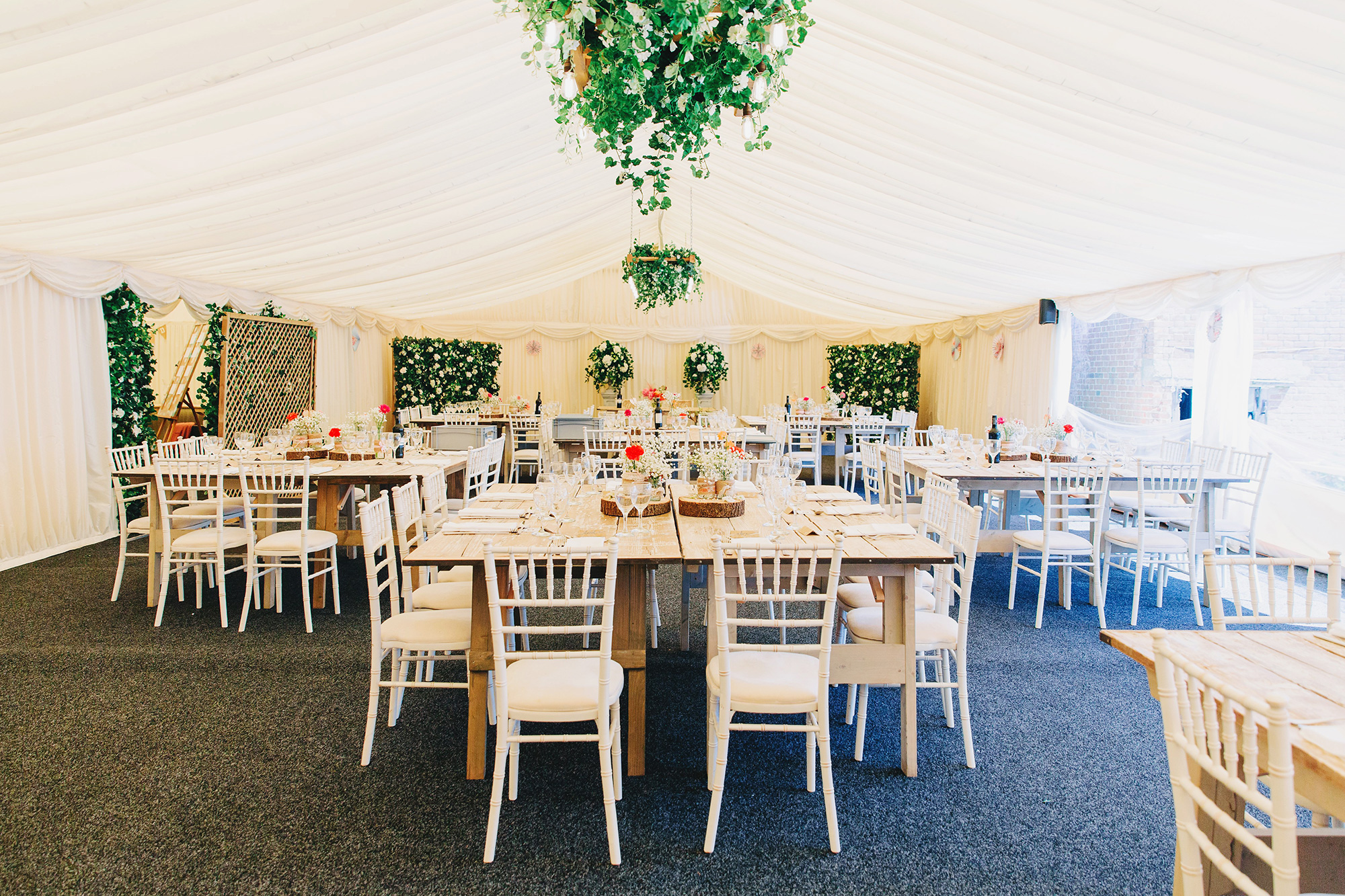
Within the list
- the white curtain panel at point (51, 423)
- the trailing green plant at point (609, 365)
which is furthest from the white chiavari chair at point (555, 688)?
the trailing green plant at point (609, 365)

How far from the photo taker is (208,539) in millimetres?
4875

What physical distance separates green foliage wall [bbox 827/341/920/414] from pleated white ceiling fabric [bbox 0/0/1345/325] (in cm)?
516

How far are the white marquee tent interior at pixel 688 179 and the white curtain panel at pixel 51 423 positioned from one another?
22 mm

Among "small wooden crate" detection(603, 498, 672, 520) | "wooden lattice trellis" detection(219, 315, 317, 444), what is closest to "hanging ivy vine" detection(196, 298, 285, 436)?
"wooden lattice trellis" detection(219, 315, 317, 444)

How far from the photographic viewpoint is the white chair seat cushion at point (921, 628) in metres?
3.11

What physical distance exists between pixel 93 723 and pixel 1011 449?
6783 millimetres

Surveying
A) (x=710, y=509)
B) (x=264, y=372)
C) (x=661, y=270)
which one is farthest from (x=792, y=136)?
(x=264, y=372)

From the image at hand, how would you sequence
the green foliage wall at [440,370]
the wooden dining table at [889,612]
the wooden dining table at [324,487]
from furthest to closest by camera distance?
the green foliage wall at [440,370] → the wooden dining table at [324,487] → the wooden dining table at [889,612]

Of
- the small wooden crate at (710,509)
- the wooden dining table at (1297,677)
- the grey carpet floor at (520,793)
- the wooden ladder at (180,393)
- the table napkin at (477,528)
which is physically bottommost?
the grey carpet floor at (520,793)

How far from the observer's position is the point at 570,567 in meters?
2.51

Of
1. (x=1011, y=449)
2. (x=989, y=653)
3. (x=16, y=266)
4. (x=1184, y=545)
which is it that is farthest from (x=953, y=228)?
(x=16, y=266)

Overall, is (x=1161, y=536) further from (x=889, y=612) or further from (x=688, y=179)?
(x=688, y=179)

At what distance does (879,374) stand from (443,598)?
11192mm

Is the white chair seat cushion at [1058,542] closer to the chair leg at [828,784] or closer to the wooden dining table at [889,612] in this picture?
the wooden dining table at [889,612]
